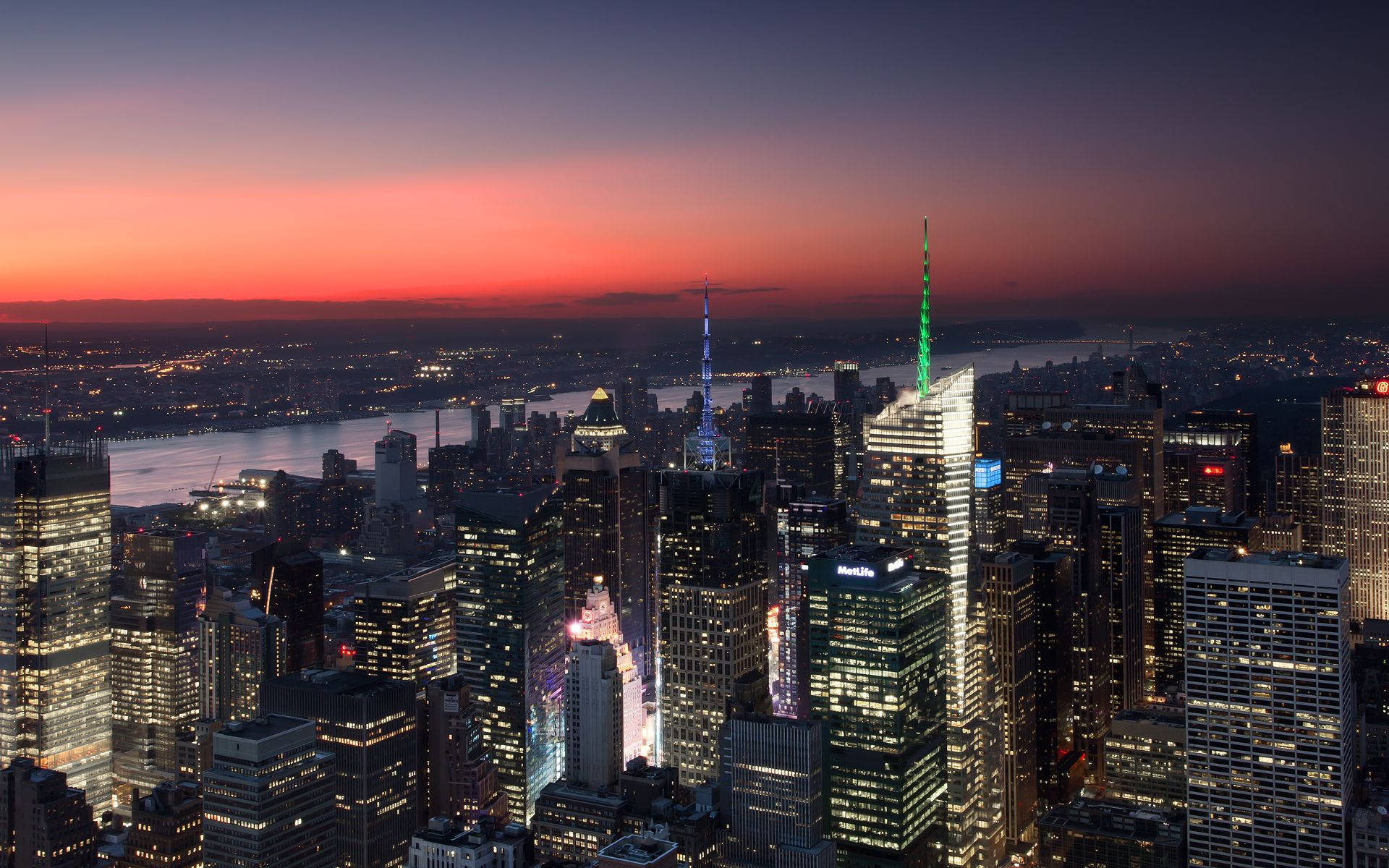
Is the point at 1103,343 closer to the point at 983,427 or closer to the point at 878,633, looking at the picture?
the point at 983,427

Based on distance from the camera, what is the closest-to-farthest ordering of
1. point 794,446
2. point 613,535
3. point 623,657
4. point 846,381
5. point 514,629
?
point 514,629
point 623,657
point 846,381
point 613,535
point 794,446

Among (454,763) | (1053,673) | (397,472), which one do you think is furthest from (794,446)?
(454,763)

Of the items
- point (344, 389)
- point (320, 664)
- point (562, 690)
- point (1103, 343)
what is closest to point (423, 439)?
point (344, 389)

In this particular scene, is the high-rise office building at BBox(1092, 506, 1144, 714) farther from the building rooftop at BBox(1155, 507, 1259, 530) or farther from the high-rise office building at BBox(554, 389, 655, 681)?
the high-rise office building at BBox(554, 389, 655, 681)

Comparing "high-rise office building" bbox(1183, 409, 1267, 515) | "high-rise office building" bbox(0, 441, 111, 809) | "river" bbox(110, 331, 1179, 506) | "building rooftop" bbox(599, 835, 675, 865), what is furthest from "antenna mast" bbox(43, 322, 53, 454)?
"high-rise office building" bbox(1183, 409, 1267, 515)

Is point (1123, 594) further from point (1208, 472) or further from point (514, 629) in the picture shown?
point (514, 629)
